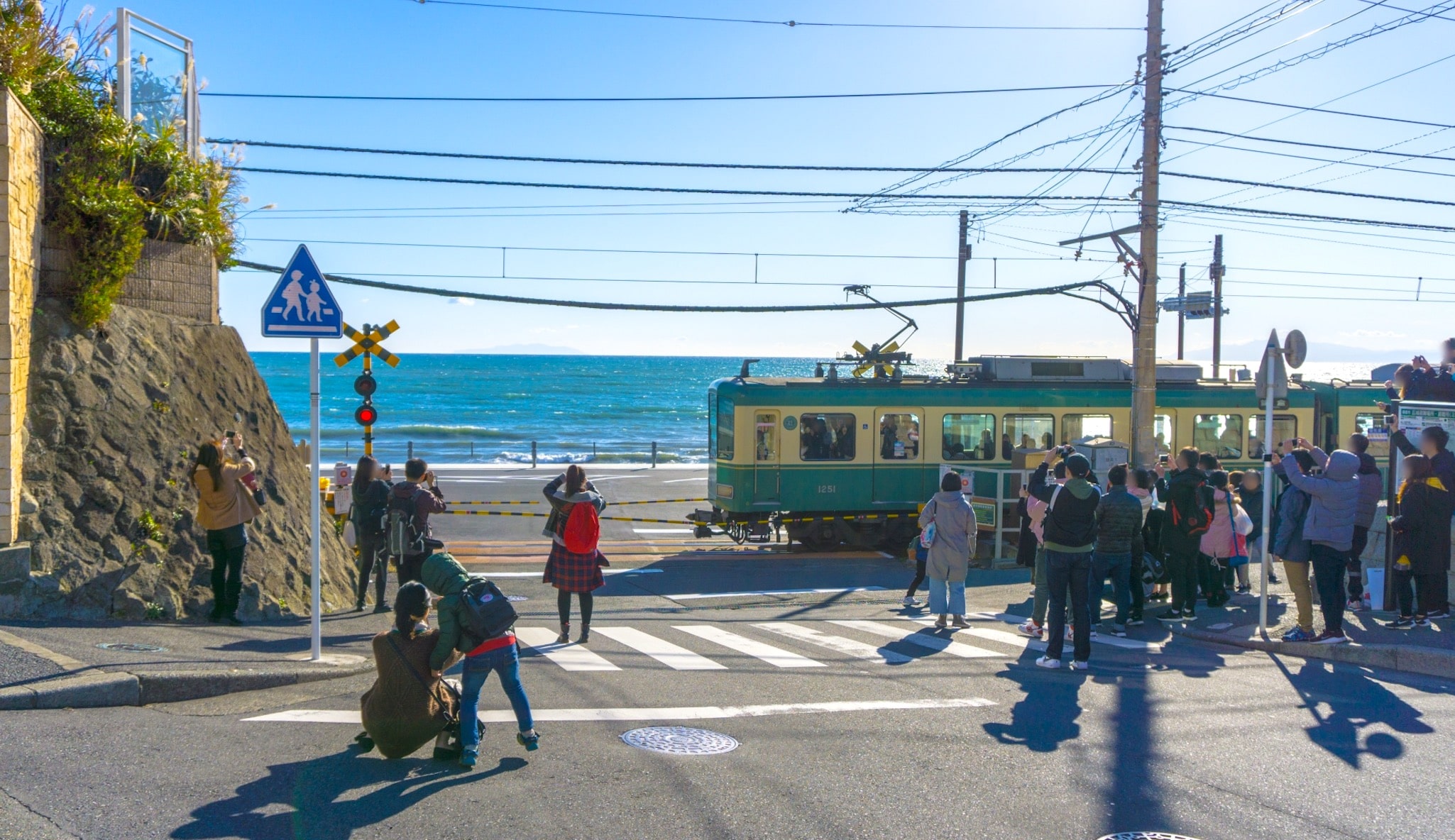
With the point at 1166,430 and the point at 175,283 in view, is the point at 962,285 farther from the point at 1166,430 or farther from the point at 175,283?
the point at 175,283

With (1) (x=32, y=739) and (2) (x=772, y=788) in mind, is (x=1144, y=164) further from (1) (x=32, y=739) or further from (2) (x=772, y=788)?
(1) (x=32, y=739)

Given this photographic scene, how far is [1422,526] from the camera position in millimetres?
9844

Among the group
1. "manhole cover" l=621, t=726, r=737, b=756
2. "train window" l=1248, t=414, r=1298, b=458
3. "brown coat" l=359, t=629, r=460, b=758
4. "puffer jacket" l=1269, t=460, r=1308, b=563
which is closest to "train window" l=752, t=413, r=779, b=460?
"train window" l=1248, t=414, r=1298, b=458

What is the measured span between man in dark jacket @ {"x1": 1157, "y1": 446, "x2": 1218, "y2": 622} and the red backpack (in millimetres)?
5771

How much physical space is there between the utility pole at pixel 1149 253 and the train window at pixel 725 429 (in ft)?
22.3

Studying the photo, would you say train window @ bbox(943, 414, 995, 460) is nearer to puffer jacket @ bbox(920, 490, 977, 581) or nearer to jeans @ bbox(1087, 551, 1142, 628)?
puffer jacket @ bbox(920, 490, 977, 581)

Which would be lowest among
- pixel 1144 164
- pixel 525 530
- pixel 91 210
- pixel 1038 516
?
pixel 525 530

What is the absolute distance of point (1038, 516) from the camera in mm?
12055

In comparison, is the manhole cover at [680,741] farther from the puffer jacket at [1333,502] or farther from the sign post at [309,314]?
the puffer jacket at [1333,502]

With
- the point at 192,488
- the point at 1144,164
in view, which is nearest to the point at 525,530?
the point at 192,488

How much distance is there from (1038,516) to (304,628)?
296 inches

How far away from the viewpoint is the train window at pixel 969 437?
20.7 metres

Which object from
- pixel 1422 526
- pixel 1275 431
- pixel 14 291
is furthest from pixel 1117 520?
pixel 1275 431

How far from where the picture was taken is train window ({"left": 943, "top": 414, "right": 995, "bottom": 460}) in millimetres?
20672
